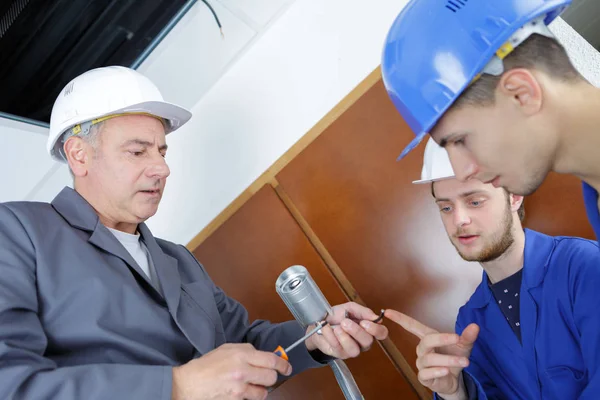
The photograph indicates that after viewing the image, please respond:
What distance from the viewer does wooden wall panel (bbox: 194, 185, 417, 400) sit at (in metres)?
1.88

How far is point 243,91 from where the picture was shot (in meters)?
2.21

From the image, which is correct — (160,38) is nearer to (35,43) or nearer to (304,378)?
(35,43)

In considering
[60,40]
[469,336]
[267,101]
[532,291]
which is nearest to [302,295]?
[469,336]

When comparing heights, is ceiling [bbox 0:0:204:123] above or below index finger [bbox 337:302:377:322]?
above

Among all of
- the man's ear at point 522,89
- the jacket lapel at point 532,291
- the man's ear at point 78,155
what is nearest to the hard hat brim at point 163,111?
the man's ear at point 78,155

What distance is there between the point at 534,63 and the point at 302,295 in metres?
0.70

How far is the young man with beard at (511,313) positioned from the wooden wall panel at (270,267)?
521mm

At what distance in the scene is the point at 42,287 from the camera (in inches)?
43.3

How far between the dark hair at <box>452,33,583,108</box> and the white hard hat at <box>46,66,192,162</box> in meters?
0.97

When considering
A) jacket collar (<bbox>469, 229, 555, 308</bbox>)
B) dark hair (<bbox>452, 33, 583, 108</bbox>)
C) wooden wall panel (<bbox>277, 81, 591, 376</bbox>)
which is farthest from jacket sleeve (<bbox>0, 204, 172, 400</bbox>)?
wooden wall panel (<bbox>277, 81, 591, 376</bbox>)

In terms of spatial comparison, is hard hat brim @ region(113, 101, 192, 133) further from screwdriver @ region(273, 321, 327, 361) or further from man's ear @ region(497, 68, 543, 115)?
man's ear @ region(497, 68, 543, 115)

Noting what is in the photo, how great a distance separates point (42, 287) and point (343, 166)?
47.0 inches

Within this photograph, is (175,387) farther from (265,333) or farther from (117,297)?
(265,333)

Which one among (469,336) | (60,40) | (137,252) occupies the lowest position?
(469,336)
